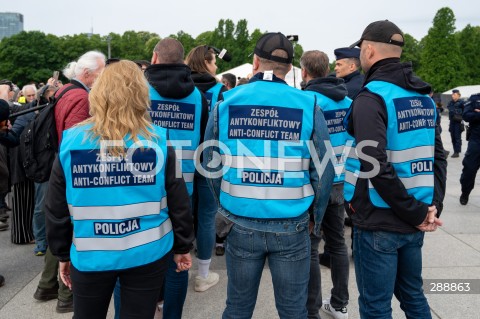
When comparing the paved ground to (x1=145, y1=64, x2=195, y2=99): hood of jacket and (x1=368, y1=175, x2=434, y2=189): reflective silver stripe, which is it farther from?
(x1=145, y1=64, x2=195, y2=99): hood of jacket

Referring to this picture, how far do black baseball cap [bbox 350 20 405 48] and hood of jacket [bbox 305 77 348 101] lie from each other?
37.6 inches

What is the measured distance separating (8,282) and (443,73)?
5679 cm

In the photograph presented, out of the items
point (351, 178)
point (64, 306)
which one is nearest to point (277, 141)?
point (351, 178)

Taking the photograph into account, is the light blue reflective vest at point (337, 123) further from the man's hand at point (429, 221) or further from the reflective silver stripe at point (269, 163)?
the reflective silver stripe at point (269, 163)

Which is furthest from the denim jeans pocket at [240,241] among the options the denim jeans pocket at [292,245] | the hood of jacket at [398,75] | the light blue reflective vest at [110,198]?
the hood of jacket at [398,75]

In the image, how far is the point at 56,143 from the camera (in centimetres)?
364

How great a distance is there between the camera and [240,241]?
241 centimetres

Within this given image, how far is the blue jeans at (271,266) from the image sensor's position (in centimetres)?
237

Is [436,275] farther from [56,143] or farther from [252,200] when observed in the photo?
[56,143]

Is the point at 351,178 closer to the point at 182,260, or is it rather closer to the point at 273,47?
the point at 273,47

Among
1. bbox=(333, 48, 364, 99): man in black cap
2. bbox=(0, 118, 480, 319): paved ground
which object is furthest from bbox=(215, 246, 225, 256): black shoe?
bbox=(333, 48, 364, 99): man in black cap

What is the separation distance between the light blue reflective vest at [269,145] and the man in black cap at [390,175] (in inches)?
15.3

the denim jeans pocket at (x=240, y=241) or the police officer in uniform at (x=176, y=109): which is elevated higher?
the police officer in uniform at (x=176, y=109)

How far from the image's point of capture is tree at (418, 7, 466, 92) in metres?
52.1
